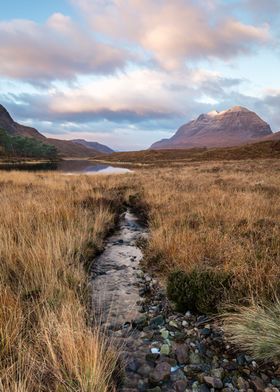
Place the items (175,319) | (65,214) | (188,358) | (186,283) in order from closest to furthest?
(188,358), (175,319), (186,283), (65,214)

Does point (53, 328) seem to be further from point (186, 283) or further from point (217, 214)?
point (217, 214)

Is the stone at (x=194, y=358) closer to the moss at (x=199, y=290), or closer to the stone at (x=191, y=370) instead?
the stone at (x=191, y=370)

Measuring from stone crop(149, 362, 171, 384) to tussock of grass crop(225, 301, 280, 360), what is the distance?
0.80 metres

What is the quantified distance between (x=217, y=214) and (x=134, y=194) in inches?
271

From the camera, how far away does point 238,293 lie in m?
3.92

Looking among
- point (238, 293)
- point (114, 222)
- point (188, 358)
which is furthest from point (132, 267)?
point (114, 222)

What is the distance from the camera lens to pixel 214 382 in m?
2.70

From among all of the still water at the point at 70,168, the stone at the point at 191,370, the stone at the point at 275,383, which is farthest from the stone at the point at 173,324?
the still water at the point at 70,168

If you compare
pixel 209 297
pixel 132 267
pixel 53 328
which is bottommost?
pixel 132 267

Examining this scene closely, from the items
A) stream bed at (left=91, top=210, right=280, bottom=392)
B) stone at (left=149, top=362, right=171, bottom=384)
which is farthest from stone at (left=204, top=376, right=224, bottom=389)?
stone at (left=149, top=362, right=171, bottom=384)

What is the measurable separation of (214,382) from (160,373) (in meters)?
0.52

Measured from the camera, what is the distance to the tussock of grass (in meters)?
2.87

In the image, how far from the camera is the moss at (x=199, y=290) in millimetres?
3951

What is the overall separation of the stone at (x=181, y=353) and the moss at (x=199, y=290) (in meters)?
0.78
